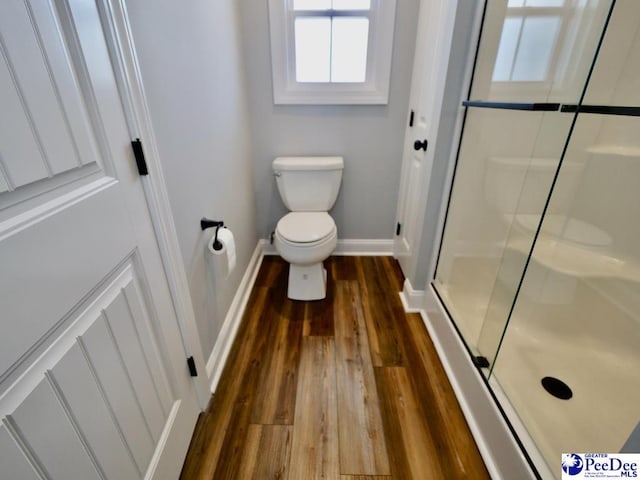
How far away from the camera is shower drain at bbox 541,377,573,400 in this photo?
1.22 m

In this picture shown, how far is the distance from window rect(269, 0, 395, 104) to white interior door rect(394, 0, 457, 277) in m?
0.23

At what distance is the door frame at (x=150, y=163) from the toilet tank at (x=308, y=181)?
1.17 metres

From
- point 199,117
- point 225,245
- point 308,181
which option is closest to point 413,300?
point 308,181

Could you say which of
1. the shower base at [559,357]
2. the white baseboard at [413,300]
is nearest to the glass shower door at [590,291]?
the shower base at [559,357]

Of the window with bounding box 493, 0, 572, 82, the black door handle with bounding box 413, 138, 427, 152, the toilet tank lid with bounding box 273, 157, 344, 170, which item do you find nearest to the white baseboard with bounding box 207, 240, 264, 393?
the toilet tank lid with bounding box 273, 157, 344, 170

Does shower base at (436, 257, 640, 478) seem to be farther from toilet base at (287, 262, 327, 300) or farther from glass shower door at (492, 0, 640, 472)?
toilet base at (287, 262, 327, 300)

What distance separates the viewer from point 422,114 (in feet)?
5.90

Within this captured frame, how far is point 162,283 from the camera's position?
96 cm

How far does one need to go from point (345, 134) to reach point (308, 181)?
429 millimetres

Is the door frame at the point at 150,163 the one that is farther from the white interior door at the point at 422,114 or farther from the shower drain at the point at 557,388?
the shower drain at the point at 557,388

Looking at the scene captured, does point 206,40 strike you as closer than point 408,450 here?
No

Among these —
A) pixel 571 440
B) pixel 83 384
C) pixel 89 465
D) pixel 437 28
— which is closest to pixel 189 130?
pixel 83 384

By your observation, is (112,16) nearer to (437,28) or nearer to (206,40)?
(206,40)

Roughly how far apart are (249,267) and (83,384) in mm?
1503
